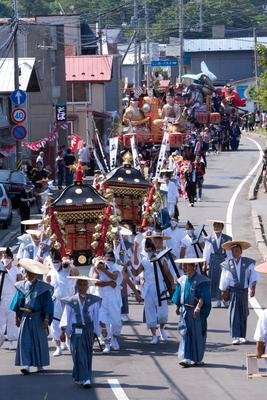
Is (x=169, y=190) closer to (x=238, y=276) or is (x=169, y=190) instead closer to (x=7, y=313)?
(x=238, y=276)

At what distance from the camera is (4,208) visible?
114ft

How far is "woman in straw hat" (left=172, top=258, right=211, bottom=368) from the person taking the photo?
54.5 feet

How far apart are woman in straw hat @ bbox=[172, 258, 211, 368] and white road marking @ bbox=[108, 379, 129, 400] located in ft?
4.09

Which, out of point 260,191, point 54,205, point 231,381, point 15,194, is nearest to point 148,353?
point 231,381

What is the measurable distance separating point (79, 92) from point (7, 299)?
47.1 metres

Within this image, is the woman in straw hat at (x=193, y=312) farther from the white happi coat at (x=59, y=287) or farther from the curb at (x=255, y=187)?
the curb at (x=255, y=187)

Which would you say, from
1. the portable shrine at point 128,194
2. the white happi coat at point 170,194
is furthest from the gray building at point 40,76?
the portable shrine at point 128,194

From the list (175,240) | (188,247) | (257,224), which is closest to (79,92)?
(257,224)

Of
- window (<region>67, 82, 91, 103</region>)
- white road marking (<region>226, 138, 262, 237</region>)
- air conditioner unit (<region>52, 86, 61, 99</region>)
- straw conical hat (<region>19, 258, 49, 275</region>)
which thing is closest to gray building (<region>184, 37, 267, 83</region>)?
window (<region>67, 82, 91, 103</region>)

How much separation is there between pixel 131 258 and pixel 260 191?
24679 millimetres

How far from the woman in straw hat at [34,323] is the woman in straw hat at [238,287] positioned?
326 cm

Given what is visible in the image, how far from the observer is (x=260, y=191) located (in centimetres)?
4544

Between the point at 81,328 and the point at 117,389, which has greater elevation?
the point at 81,328

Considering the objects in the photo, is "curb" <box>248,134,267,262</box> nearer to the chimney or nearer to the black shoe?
the black shoe
